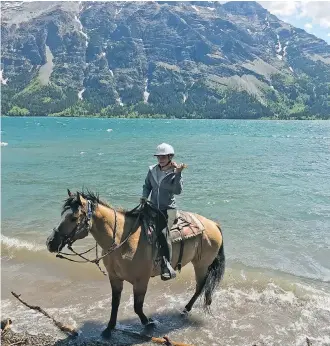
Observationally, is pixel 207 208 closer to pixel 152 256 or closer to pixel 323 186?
pixel 323 186

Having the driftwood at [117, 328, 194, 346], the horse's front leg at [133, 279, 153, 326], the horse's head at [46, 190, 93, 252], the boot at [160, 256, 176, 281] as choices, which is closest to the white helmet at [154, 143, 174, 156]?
the horse's head at [46, 190, 93, 252]

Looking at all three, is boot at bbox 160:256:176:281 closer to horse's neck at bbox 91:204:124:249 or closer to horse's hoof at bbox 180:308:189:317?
horse's neck at bbox 91:204:124:249

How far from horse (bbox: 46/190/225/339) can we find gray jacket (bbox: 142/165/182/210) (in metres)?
0.69

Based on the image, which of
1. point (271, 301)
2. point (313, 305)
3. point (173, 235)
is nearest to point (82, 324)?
point (173, 235)

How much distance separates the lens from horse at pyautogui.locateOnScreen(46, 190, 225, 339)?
344 inches

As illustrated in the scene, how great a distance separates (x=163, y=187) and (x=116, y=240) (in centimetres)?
169

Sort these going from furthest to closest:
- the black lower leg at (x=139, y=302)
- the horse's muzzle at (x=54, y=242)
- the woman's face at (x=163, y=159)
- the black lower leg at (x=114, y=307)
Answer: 1. the black lower leg at (x=114, y=307)
2. the black lower leg at (x=139, y=302)
3. the woman's face at (x=163, y=159)
4. the horse's muzzle at (x=54, y=242)

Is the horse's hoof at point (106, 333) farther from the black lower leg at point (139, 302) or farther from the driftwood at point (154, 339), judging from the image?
the black lower leg at point (139, 302)

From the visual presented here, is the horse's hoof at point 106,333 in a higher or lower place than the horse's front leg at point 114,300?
lower

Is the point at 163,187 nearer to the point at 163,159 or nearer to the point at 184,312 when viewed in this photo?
the point at 163,159

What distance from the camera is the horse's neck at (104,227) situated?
930cm

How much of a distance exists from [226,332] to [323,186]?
84.5 ft

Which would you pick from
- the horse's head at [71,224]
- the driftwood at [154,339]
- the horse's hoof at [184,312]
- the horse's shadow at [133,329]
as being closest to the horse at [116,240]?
the horse's head at [71,224]

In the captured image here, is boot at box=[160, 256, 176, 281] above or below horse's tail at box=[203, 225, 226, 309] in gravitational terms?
above
